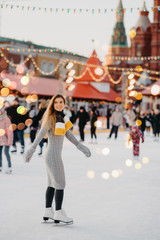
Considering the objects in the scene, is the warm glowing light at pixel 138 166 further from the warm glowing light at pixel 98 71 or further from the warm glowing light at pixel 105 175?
the warm glowing light at pixel 98 71

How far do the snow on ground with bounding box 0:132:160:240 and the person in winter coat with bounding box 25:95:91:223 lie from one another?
0.17m

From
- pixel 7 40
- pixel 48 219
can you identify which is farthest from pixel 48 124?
pixel 7 40

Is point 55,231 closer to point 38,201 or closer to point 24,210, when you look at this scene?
point 24,210

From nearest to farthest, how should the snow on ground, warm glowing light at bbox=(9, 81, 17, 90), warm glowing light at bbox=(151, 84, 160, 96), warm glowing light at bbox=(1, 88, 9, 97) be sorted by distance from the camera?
1. the snow on ground
2. warm glowing light at bbox=(1, 88, 9, 97)
3. warm glowing light at bbox=(9, 81, 17, 90)
4. warm glowing light at bbox=(151, 84, 160, 96)

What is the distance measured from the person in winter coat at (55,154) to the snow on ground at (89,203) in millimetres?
170

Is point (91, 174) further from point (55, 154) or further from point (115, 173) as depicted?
point (55, 154)

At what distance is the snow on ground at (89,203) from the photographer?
177 inches

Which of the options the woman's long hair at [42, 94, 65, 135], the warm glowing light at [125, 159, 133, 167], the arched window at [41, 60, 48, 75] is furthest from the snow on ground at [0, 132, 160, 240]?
the arched window at [41, 60, 48, 75]

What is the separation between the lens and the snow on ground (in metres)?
4.51

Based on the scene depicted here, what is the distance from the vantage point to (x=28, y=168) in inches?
371

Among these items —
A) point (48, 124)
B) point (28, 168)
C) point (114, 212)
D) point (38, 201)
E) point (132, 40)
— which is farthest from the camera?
point (132, 40)

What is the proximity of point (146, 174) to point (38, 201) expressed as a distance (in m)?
3.35

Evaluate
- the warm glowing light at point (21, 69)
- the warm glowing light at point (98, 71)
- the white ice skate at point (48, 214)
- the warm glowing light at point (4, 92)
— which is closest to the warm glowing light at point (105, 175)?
the white ice skate at point (48, 214)

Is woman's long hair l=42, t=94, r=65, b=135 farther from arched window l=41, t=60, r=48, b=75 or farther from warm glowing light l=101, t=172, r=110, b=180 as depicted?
arched window l=41, t=60, r=48, b=75
